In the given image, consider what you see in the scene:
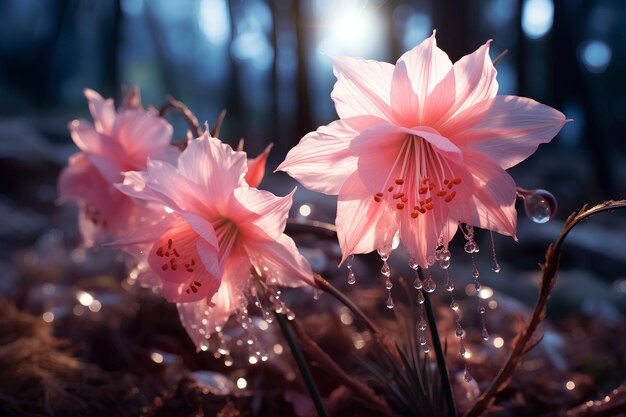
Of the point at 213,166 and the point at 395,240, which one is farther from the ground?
the point at 213,166

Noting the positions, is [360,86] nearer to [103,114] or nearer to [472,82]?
[472,82]

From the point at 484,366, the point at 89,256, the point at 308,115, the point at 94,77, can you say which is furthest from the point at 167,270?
the point at 94,77

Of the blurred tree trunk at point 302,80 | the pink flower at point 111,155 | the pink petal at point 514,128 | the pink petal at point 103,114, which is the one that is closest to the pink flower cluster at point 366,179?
the pink petal at point 514,128

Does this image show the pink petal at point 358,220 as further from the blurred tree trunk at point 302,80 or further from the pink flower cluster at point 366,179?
the blurred tree trunk at point 302,80

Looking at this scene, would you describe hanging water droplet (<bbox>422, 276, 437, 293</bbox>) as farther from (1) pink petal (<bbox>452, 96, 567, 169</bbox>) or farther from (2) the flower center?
(1) pink petal (<bbox>452, 96, 567, 169</bbox>)

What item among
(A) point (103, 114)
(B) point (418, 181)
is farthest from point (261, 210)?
(A) point (103, 114)

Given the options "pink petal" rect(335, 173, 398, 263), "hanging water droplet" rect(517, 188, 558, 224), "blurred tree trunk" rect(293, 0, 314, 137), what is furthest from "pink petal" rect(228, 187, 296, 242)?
"blurred tree trunk" rect(293, 0, 314, 137)

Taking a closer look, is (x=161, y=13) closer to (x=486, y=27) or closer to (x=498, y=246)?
(x=486, y=27)
